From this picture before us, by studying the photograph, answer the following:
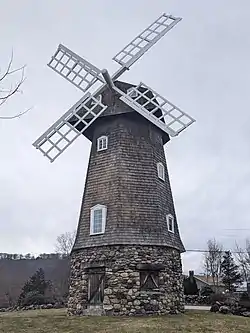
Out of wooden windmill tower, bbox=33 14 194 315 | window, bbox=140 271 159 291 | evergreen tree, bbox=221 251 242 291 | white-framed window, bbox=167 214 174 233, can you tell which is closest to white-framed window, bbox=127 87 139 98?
wooden windmill tower, bbox=33 14 194 315

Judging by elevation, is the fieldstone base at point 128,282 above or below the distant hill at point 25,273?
below

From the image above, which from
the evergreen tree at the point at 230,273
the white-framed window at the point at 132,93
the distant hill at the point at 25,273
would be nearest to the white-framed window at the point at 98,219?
the white-framed window at the point at 132,93

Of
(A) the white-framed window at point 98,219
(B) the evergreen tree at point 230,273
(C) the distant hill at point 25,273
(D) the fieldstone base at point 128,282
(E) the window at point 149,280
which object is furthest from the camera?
(B) the evergreen tree at point 230,273

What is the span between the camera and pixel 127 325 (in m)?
12.5

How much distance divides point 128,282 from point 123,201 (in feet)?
9.22

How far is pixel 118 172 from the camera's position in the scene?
52.7 feet

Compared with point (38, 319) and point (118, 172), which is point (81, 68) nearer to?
point (118, 172)

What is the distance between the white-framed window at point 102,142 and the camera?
17.0m

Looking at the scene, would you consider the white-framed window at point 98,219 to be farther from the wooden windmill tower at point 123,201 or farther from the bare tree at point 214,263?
the bare tree at point 214,263

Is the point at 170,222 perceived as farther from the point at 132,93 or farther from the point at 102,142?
the point at 132,93

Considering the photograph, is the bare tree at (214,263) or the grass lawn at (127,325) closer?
the grass lawn at (127,325)

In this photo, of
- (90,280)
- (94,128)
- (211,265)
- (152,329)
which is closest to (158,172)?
(94,128)

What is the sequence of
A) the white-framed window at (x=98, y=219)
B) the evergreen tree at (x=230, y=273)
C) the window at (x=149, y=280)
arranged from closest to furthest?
the window at (x=149, y=280)
the white-framed window at (x=98, y=219)
the evergreen tree at (x=230, y=273)

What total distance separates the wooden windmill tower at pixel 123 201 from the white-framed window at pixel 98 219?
11 millimetres
